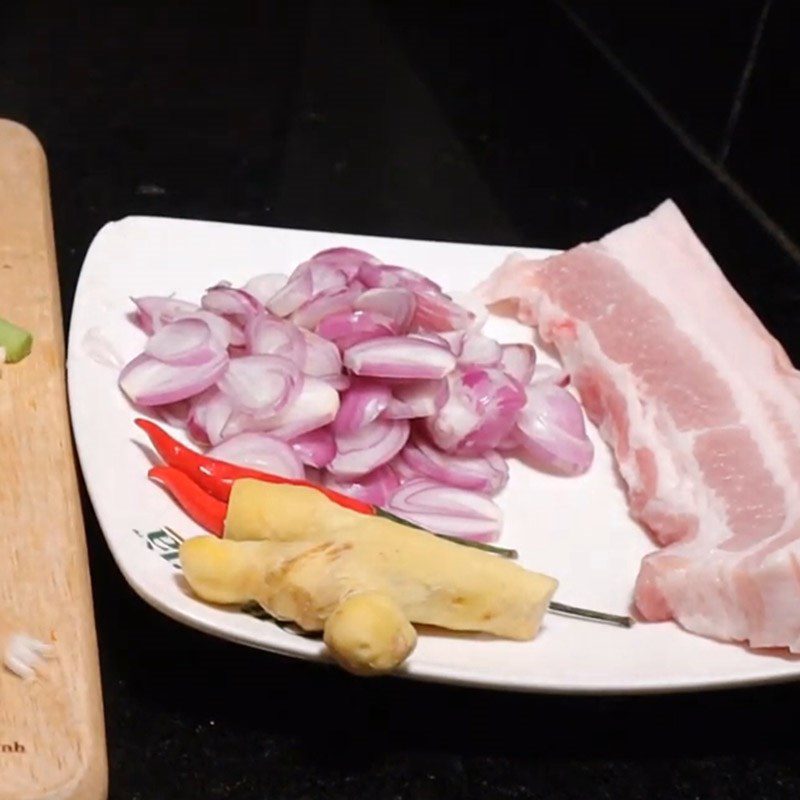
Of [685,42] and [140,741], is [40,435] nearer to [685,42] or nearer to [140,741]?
[140,741]

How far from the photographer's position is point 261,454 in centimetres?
87

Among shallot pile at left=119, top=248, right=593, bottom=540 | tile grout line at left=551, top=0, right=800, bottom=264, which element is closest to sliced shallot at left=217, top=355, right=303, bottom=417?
shallot pile at left=119, top=248, right=593, bottom=540

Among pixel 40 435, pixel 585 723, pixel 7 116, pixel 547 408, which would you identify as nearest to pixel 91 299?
pixel 40 435

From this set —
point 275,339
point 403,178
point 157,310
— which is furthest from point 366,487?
point 403,178

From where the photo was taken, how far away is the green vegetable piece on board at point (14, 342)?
3.18 feet

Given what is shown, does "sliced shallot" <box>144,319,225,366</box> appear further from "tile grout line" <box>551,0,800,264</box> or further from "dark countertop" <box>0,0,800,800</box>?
"tile grout line" <box>551,0,800,264</box>

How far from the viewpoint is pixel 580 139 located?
1.70 metres

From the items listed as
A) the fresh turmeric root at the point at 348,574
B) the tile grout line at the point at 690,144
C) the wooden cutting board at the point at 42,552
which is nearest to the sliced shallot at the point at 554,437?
the fresh turmeric root at the point at 348,574

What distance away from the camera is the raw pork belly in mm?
803

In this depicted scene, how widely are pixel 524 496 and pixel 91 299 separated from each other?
15.5 inches

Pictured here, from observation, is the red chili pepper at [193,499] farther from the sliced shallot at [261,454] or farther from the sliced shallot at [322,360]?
the sliced shallot at [322,360]

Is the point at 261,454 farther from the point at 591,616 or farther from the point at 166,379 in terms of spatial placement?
the point at 591,616

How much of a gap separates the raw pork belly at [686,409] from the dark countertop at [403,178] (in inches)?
4.0

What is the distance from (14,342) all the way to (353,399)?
28 cm
